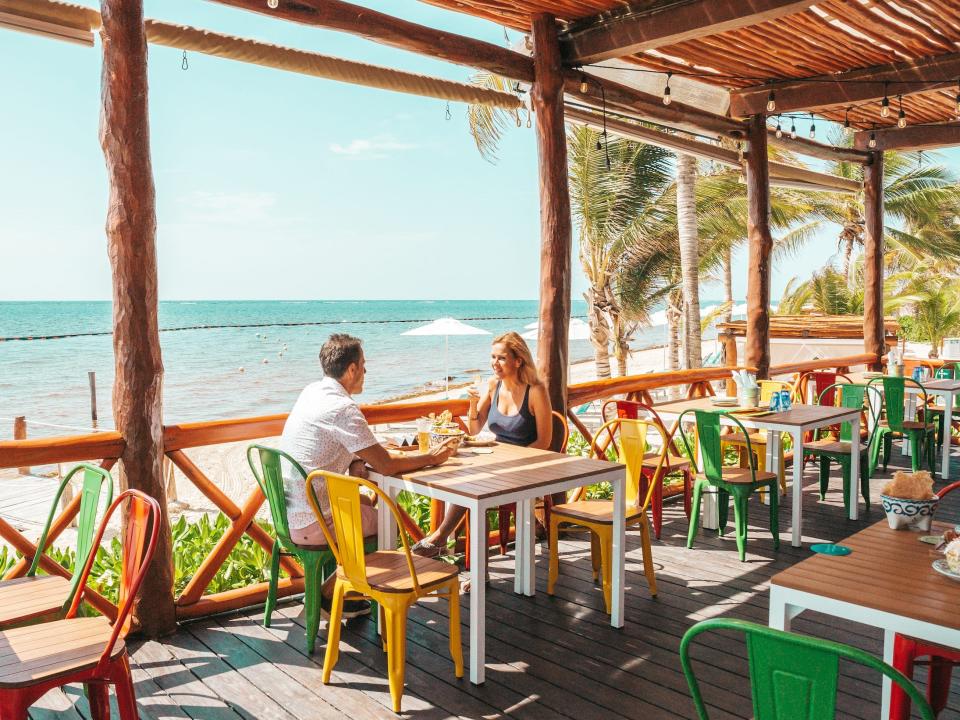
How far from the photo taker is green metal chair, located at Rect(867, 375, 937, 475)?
6.21 m

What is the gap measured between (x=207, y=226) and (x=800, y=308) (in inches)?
1400

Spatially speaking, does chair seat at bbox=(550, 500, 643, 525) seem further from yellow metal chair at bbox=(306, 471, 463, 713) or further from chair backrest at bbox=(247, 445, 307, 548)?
chair backrest at bbox=(247, 445, 307, 548)

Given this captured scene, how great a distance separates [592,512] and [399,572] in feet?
3.83

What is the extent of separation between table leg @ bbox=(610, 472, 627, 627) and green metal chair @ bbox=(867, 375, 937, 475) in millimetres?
3393

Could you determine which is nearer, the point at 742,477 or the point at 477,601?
the point at 477,601

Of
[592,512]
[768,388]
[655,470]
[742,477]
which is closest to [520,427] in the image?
[592,512]

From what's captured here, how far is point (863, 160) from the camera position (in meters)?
9.05

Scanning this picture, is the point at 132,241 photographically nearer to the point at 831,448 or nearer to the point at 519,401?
the point at 519,401

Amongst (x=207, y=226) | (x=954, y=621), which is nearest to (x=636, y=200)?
(x=954, y=621)

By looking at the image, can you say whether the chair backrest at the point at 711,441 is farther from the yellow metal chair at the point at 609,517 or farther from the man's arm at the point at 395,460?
the man's arm at the point at 395,460

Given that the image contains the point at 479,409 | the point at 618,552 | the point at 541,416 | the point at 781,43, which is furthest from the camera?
the point at 781,43

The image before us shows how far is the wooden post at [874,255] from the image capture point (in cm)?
918

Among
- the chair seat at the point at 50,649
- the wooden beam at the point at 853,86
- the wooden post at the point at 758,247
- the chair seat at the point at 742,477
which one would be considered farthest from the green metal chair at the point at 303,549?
the wooden beam at the point at 853,86

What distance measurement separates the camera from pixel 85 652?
7.33 ft
